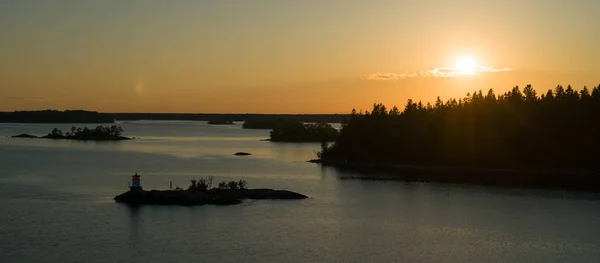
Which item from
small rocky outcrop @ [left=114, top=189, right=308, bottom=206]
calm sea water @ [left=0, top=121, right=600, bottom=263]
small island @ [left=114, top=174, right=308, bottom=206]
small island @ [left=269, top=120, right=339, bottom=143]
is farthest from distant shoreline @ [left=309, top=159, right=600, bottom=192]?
small island @ [left=269, top=120, right=339, bottom=143]

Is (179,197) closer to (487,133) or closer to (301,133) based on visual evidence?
(487,133)

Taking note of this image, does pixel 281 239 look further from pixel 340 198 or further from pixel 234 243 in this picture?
pixel 340 198

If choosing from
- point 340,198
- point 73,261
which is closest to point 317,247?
point 73,261

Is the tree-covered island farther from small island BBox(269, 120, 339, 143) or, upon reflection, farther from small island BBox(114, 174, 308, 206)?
small island BBox(269, 120, 339, 143)

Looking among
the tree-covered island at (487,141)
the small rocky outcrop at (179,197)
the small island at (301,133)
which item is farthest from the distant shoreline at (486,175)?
the small island at (301,133)

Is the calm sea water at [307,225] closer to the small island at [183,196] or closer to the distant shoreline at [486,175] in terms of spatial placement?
the small island at [183,196]

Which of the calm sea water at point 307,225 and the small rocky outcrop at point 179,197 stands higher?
the small rocky outcrop at point 179,197
